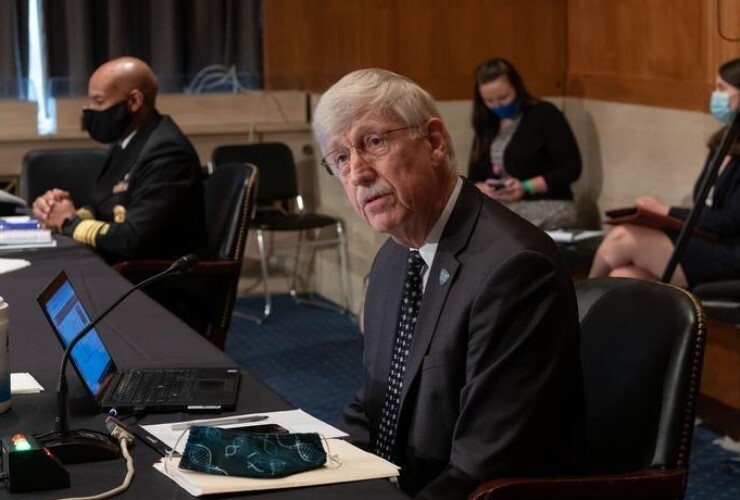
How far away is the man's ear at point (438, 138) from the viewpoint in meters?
2.28

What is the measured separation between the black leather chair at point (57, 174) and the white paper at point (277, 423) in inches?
126

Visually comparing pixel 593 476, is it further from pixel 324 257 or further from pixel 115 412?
pixel 324 257

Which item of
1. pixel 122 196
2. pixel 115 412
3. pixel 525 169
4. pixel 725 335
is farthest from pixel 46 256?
pixel 525 169

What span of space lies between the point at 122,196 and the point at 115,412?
237 centimetres

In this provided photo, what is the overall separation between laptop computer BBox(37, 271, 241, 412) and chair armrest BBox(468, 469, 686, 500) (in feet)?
1.87

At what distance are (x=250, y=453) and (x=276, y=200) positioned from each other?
5.01m

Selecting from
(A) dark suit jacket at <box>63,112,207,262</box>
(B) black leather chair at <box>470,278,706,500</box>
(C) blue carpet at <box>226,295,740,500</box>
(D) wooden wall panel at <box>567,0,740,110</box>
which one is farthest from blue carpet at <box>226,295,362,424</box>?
(B) black leather chair at <box>470,278,706,500</box>

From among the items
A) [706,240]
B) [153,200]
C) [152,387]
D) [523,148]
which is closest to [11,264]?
[153,200]

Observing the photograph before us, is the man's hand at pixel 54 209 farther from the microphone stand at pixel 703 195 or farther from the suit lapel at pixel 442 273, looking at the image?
the suit lapel at pixel 442 273

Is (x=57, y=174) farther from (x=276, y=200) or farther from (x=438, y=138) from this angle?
(x=438, y=138)

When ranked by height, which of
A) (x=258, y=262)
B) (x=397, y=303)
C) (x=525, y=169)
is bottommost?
(x=258, y=262)

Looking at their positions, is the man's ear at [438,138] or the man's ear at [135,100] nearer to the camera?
the man's ear at [438,138]

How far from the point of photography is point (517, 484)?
6.66 ft

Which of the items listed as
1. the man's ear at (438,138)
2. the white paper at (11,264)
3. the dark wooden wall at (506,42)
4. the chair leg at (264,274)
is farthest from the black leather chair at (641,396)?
the chair leg at (264,274)
